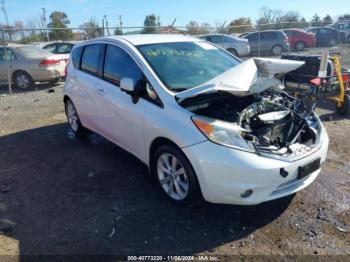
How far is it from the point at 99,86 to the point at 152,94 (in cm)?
125

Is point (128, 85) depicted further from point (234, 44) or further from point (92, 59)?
point (234, 44)

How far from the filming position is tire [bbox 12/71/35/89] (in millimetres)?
11462

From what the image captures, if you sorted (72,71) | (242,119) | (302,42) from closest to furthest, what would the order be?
(242,119), (72,71), (302,42)

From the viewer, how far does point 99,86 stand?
4.73m

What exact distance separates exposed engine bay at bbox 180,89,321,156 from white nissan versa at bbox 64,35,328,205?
0.4 inches

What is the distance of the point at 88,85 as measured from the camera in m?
5.04

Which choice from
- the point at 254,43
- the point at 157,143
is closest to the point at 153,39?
the point at 157,143

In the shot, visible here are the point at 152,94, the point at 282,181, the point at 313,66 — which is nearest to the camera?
the point at 282,181

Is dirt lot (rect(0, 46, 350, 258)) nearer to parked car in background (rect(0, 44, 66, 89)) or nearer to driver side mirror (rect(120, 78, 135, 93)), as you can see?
driver side mirror (rect(120, 78, 135, 93))

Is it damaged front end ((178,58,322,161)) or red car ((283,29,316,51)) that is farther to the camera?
red car ((283,29,316,51))

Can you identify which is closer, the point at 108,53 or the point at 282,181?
the point at 282,181

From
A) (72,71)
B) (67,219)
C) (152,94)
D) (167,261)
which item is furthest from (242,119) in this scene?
(72,71)

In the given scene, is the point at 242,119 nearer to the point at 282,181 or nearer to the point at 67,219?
the point at 282,181

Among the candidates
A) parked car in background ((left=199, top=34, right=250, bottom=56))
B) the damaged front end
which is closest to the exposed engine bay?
the damaged front end
